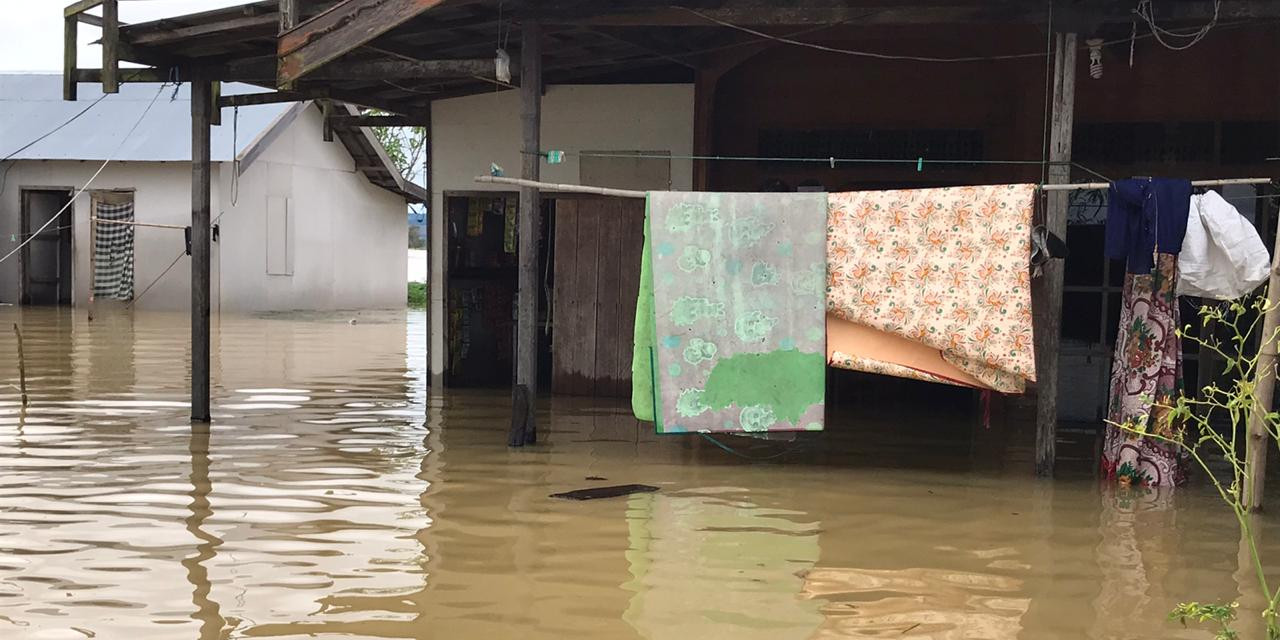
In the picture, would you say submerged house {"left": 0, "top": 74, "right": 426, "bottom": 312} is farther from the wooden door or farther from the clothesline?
the clothesline

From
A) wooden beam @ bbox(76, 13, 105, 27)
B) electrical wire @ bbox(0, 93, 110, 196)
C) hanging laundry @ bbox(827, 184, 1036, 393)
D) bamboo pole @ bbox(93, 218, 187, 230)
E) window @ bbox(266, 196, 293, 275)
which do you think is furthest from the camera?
window @ bbox(266, 196, 293, 275)

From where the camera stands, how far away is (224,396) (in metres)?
10.2

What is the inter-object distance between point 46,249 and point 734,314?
17770 millimetres

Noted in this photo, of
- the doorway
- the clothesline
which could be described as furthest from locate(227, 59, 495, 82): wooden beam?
the doorway

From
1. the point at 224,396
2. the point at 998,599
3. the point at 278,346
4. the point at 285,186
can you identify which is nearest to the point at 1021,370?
the point at 998,599

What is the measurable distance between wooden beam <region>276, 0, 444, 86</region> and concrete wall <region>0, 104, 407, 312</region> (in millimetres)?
12725

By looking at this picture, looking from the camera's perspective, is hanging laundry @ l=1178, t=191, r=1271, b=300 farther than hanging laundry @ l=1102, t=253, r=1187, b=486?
No

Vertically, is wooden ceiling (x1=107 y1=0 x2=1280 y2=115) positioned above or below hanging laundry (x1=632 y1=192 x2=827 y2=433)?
above

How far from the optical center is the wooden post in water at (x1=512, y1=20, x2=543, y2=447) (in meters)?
7.46

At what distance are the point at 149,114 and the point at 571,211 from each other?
1305 centimetres

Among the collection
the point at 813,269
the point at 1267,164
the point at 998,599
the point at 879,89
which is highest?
the point at 879,89

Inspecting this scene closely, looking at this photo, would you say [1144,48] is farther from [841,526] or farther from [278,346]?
[278,346]

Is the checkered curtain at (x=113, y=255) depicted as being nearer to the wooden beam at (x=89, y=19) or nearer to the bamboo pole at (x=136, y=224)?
the bamboo pole at (x=136, y=224)

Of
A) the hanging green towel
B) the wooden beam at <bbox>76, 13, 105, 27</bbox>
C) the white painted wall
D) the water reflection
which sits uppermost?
the wooden beam at <bbox>76, 13, 105, 27</bbox>
